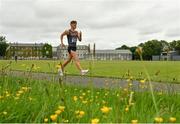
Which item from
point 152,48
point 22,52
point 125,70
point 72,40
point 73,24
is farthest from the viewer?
point 152,48

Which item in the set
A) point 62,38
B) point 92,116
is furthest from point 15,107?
point 62,38

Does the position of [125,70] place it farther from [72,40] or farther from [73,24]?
[73,24]

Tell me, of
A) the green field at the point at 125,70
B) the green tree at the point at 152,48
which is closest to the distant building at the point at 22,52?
the green field at the point at 125,70

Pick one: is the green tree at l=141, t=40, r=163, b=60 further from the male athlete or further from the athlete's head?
the athlete's head

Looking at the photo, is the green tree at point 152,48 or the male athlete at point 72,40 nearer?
the male athlete at point 72,40

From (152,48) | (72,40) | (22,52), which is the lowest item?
(72,40)

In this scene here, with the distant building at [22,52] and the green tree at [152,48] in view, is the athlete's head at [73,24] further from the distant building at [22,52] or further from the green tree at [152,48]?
the green tree at [152,48]

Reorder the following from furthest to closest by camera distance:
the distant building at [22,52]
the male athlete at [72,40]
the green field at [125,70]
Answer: the male athlete at [72,40] → the green field at [125,70] → the distant building at [22,52]

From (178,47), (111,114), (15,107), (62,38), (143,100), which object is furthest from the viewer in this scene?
(178,47)

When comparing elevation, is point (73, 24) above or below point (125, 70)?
above

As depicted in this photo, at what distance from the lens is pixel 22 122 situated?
4.17 meters

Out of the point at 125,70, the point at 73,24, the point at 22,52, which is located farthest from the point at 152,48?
the point at 73,24

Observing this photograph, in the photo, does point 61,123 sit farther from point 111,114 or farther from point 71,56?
point 71,56

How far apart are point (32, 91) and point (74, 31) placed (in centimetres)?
762
